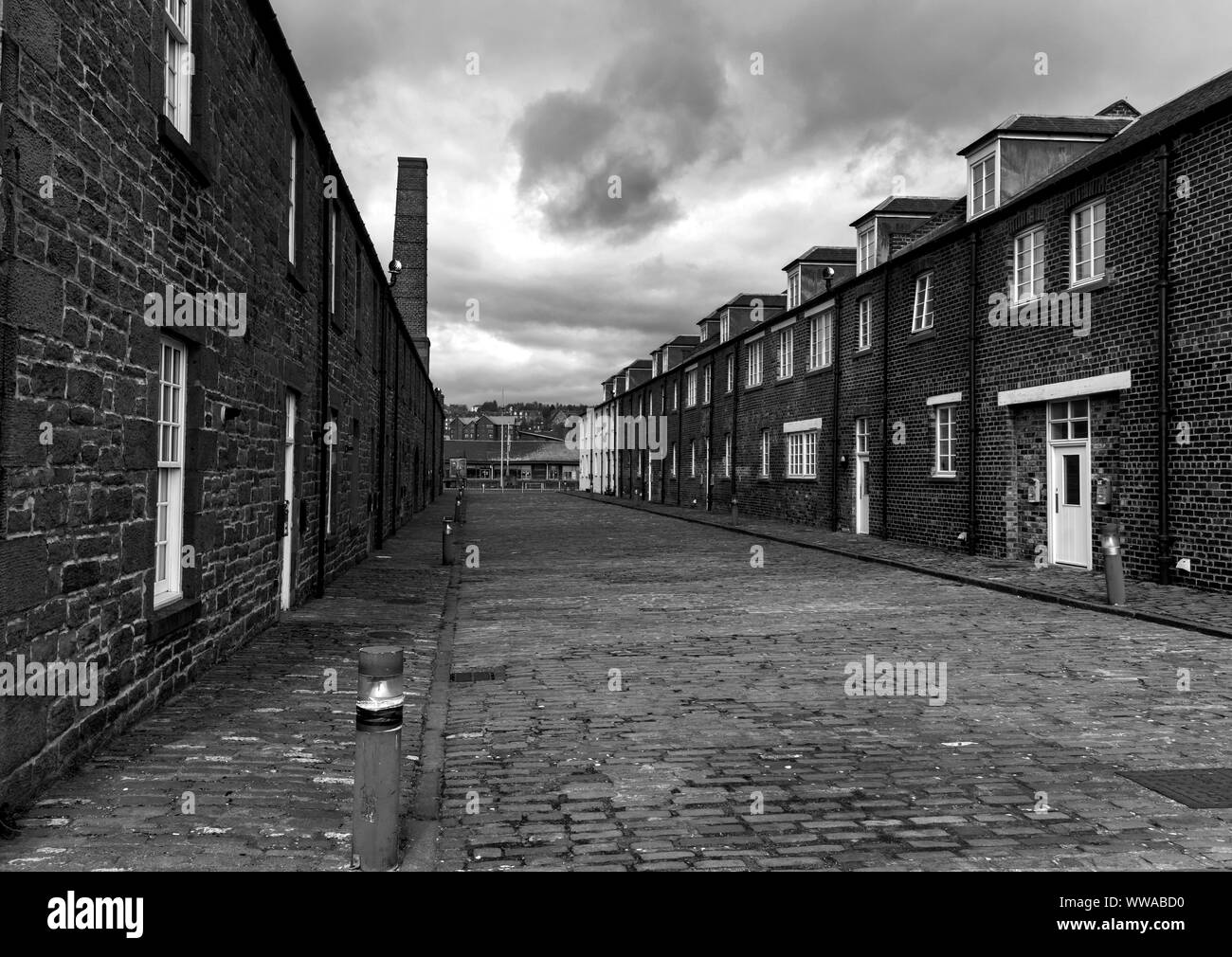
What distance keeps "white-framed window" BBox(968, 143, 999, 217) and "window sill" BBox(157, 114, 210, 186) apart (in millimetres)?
15506

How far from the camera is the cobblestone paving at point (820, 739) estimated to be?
4195 mm

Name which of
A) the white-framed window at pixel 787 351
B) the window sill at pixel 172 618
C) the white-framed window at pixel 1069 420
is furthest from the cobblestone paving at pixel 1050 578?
the window sill at pixel 172 618

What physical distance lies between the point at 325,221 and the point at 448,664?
7.51 m

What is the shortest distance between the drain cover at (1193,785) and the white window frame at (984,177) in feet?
48.5

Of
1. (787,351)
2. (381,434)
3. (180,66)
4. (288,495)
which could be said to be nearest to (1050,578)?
(288,495)

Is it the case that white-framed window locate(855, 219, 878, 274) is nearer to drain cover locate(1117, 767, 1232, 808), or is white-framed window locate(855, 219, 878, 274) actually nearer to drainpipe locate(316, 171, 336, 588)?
drainpipe locate(316, 171, 336, 588)

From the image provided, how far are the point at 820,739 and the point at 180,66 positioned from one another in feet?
22.3

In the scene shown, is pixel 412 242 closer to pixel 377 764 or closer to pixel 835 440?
pixel 835 440

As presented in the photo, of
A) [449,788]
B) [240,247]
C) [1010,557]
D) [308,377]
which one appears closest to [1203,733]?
[449,788]

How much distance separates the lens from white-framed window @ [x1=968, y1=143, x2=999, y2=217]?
18125 mm

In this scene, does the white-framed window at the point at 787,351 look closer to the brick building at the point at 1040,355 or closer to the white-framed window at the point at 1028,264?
the brick building at the point at 1040,355

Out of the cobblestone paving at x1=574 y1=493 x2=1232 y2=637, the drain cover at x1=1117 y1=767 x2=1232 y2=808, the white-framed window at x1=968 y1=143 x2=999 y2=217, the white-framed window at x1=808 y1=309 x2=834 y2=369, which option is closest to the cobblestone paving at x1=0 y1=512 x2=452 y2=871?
the drain cover at x1=1117 y1=767 x2=1232 y2=808

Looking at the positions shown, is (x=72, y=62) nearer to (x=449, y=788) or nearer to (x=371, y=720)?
(x=371, y=720)

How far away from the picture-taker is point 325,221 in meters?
12.9
